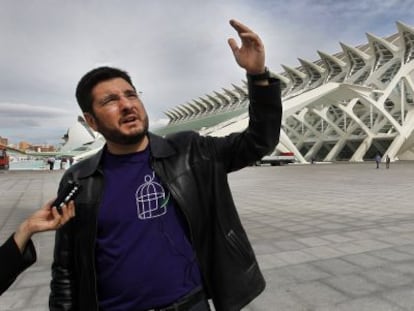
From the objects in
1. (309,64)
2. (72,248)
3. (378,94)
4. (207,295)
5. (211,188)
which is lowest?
(207,295)

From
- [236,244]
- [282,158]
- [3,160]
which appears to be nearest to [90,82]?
[236,244]

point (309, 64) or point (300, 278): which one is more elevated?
point (309, 64)

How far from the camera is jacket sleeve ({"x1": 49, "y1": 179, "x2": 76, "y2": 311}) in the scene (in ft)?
4.75

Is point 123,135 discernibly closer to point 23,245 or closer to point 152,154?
point 152,154

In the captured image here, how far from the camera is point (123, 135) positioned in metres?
1.42

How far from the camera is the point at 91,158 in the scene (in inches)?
62.0

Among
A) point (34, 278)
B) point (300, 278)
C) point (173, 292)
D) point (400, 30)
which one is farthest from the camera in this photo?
point (400, 30)

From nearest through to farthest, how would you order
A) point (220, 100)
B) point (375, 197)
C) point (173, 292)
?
point (173, 292), point (375, 197), point (220, 100)

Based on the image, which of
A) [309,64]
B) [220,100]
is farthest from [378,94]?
[220,100]

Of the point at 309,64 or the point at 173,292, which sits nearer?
the point at 173,292

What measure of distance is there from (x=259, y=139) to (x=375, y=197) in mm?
9289

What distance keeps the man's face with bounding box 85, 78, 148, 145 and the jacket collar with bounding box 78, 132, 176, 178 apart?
0.09m

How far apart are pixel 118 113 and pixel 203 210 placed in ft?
1.80

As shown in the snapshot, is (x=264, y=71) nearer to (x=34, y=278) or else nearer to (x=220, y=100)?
(x=34, y=278)
